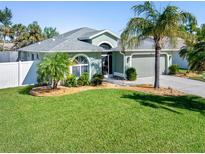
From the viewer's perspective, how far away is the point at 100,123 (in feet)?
36.7

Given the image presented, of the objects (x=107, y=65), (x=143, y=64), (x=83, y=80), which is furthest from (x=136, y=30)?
(x=143, y=64)

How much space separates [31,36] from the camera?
46.2m

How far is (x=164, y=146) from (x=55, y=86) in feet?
36.3

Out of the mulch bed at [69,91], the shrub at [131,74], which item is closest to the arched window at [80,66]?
the mulch bed at [69,91]

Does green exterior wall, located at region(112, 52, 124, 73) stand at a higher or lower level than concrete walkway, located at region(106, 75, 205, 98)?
higher

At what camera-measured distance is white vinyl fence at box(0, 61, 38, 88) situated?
19531 mm

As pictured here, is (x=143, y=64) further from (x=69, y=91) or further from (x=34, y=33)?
(x=34, y=33)

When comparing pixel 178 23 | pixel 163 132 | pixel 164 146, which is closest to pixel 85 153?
pixel 164 146

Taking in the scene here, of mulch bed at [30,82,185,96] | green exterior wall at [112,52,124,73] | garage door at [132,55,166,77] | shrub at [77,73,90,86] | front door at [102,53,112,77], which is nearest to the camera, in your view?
mulch bed at [30,82,185,96]

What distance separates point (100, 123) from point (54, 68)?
274 inches

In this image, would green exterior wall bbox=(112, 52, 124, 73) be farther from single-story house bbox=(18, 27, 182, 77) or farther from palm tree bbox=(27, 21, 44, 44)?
palm tree bbox=(27, 21, 44, 44)

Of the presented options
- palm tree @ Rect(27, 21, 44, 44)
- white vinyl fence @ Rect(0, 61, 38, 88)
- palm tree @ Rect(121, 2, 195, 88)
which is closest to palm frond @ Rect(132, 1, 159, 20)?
palm tree @ Rect(121, 2, 195, 88)

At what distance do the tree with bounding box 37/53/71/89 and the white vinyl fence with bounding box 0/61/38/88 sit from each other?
3982mm

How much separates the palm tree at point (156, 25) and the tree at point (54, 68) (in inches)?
215
